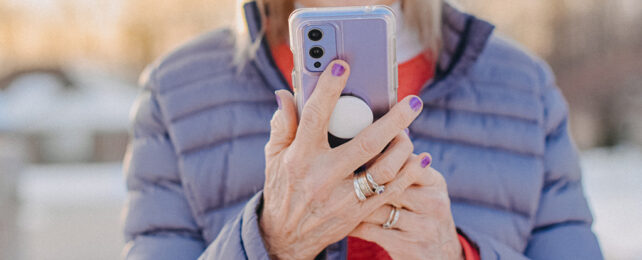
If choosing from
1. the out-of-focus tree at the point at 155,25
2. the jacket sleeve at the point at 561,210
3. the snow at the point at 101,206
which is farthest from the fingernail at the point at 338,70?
the out-of-focus tree at the point at 155,25

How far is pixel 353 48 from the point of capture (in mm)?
958

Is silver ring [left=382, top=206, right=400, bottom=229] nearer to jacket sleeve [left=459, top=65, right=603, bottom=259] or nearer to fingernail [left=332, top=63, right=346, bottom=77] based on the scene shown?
fingernail [left=332, top=63, right=346, bottom=77]

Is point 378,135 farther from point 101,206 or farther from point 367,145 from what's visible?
point 101,206

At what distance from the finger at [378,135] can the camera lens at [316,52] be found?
0.15 meters

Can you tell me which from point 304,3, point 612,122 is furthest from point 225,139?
point 612,122

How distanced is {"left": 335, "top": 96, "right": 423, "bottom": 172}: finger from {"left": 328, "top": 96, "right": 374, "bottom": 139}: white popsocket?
1.4 inches

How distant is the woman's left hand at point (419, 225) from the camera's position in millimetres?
1000

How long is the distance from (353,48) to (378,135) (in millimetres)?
160

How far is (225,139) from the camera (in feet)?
4.71

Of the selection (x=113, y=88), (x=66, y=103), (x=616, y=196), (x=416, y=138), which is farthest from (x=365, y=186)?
(x=113, y=88)

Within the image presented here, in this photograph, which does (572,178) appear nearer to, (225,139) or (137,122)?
(225,139)

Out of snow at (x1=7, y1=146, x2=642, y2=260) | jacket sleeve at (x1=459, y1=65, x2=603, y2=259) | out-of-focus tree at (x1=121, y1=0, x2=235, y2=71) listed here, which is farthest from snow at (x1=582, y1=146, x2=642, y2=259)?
out-of-focus tree at (x1=121, y1=0, x2=235, y2=71)

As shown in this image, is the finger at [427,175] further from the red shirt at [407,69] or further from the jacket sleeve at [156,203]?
the jacket sleeve at [156,203]

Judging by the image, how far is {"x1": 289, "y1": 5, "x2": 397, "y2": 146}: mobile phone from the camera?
0.94 m
